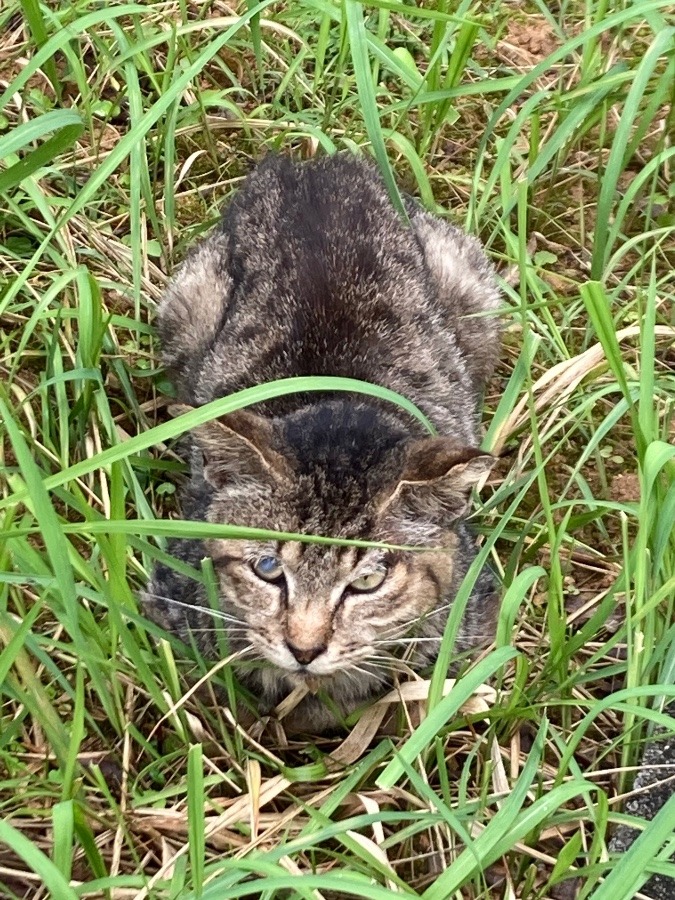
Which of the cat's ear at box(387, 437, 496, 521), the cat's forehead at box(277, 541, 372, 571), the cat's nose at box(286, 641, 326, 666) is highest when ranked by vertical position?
the cat's ear at box(387, 437, 496, 521)

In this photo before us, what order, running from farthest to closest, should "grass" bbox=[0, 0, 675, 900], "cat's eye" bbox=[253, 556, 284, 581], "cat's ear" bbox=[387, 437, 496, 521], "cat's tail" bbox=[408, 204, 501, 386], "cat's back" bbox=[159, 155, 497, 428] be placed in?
"cat's tail" bbox=[408, 204, 501, 386] → "cat's back" bbox=[159, 155, 497, 428] → "cat's eye" bbox=[253, 556, 284, 581] → "cat's ear" bbox=[387, 437, 496, 521] → "grass" bbox=[0, 0, 675, 900]

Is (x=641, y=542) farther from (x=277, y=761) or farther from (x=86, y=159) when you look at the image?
(x=86, y=159)

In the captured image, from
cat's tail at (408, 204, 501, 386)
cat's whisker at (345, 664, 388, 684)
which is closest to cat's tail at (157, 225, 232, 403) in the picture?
cat's tail at (408, 204, 501, 386)

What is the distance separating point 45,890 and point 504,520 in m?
1.39

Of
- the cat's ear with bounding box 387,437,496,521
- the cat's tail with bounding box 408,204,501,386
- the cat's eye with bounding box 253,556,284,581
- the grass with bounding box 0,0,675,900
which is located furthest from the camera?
the cat's tail with bounding box 408,204,501,386

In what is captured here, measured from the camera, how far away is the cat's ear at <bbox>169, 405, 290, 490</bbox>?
Result: 230cm

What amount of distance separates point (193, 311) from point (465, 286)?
3.17 feet

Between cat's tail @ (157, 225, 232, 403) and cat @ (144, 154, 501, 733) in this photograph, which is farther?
cat's tail @ (157, 225, 232, 403)

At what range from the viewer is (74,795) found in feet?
7.30

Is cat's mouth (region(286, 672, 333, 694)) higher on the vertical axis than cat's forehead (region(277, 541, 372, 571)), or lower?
lower

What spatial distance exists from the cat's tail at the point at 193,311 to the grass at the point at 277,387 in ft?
0.30

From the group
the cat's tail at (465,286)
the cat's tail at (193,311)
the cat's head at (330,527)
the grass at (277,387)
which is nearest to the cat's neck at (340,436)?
the cat's head at (330,527)

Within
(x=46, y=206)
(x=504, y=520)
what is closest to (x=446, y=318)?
(x=504, y=520)

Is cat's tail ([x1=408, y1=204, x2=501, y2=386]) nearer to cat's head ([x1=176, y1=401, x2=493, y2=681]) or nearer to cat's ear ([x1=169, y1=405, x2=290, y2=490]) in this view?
cat's head ([x1=176, y1=401, x2=493, y2=681])
